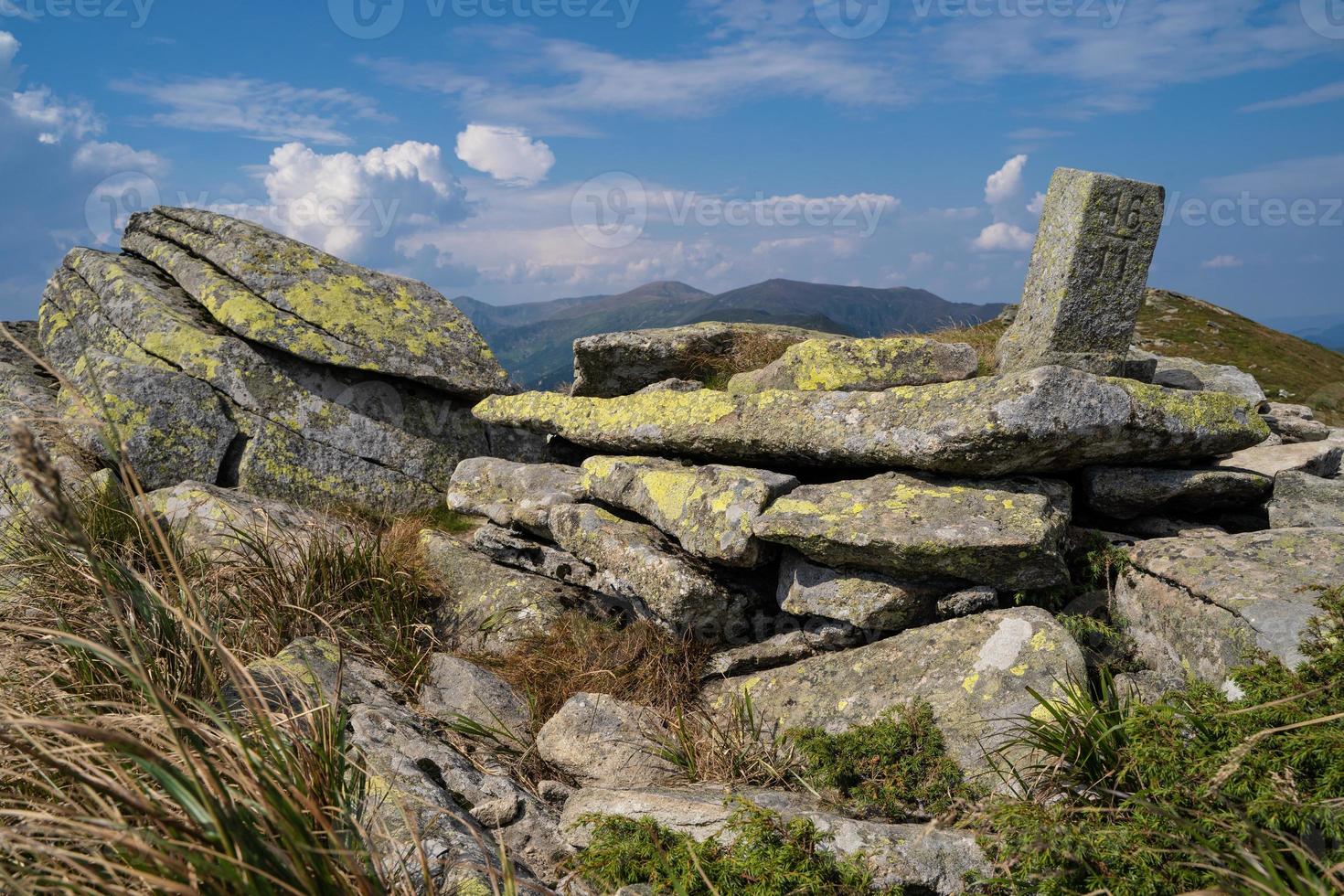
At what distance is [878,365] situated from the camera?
336 inches

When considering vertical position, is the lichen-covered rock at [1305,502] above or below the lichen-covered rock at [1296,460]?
A: below

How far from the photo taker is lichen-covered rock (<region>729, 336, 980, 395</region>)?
8.48 m

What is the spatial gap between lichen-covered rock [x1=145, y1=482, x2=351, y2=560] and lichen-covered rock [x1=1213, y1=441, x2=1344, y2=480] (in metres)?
10.3

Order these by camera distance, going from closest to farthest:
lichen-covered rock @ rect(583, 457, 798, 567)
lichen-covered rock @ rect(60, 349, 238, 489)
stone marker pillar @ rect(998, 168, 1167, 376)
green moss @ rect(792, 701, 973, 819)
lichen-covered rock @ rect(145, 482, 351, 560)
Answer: green moss @ rect(792, 701, 973, 819) < lichen-covered rock @ rect(583, 457, 798, 567) < lichen-covered rock @ rect(145, 482, 351, 560) < stone marker pillar @ rect(998, 168, 1167, 376) < lichen-covered rock @ rect(60, 349, 238, 489)

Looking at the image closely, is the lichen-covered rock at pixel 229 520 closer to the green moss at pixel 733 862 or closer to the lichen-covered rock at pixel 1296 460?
the green moss at pixel 733 862

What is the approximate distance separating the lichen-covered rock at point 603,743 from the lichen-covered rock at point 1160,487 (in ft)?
16.6

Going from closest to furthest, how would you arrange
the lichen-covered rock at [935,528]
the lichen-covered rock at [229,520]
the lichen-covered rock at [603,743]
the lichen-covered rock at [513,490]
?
the lichen-covered rock at [603,743] < the lichen-covered rock at [935,528] < the lichen-covered rock at [229,520] < the lichen-covered rock at [513,490]

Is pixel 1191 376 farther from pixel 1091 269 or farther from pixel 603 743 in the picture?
pixel 603 743

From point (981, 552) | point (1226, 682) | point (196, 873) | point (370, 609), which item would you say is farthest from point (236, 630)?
point (1226, 682)

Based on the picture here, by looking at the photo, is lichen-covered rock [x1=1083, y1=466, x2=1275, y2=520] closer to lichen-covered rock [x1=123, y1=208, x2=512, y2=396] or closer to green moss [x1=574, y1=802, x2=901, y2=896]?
green moss [x1=574, y1=802, x2=901, y2=896]

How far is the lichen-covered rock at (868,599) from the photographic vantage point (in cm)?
695

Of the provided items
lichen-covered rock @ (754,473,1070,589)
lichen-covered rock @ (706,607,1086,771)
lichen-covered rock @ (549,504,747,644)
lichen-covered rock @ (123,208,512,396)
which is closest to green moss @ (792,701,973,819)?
lichen-covered rock @ (706,607,1086,771)

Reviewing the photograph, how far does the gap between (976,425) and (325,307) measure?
368 inches

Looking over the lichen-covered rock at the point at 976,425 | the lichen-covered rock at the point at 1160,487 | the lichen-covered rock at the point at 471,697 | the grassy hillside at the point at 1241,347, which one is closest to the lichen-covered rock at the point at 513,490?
the lichen-covered rock at the point at 976,425
